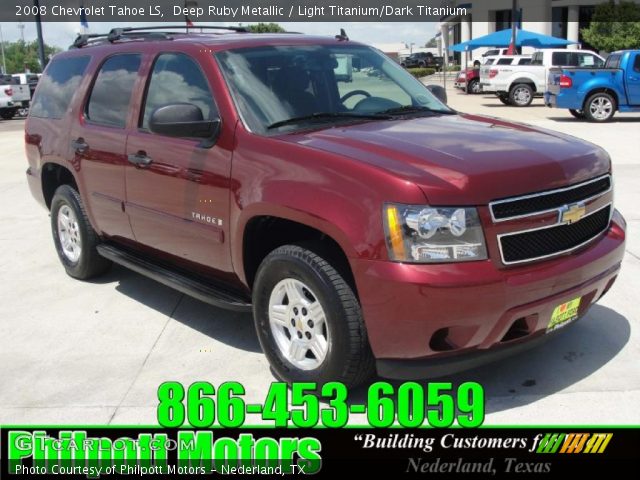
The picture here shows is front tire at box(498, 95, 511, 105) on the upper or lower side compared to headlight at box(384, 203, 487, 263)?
lower

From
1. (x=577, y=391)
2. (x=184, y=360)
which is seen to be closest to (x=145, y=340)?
(x=184, y=360)

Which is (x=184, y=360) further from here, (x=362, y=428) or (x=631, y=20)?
(x=631, y=20)

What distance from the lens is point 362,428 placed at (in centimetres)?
368

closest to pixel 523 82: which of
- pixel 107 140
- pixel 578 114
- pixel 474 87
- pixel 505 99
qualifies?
pixel 505 99

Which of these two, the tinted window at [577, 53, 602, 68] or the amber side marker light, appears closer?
the amber side marker light

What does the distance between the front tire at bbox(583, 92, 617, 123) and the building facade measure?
82.7 ft

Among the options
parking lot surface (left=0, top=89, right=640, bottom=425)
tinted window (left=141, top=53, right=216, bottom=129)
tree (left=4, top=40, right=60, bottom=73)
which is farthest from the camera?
tree (left=4, top=40, right=60, bottom=73)

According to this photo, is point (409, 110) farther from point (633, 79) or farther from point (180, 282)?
point (633, 79)

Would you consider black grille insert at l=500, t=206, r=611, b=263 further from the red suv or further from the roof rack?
the roof rack

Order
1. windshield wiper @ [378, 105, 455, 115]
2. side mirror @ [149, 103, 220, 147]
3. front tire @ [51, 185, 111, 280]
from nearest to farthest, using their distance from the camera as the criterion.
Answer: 1. side mirror @ [149, 103, 220, 147]
2. windshield wiper @ [378, 105, 455, 115]
3. front tire @ [51, 185, 111, 280]

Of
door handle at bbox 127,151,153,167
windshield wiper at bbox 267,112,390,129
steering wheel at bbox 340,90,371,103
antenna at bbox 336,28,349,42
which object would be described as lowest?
door handle at bbox 127,151,153,167

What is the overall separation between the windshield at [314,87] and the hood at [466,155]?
26 cm

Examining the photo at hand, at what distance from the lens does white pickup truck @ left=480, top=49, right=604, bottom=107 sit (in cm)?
2417

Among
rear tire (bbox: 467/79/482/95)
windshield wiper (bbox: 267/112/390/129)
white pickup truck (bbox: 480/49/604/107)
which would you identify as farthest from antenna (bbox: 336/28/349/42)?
rear tire (bbox: 467/79/482/95)
